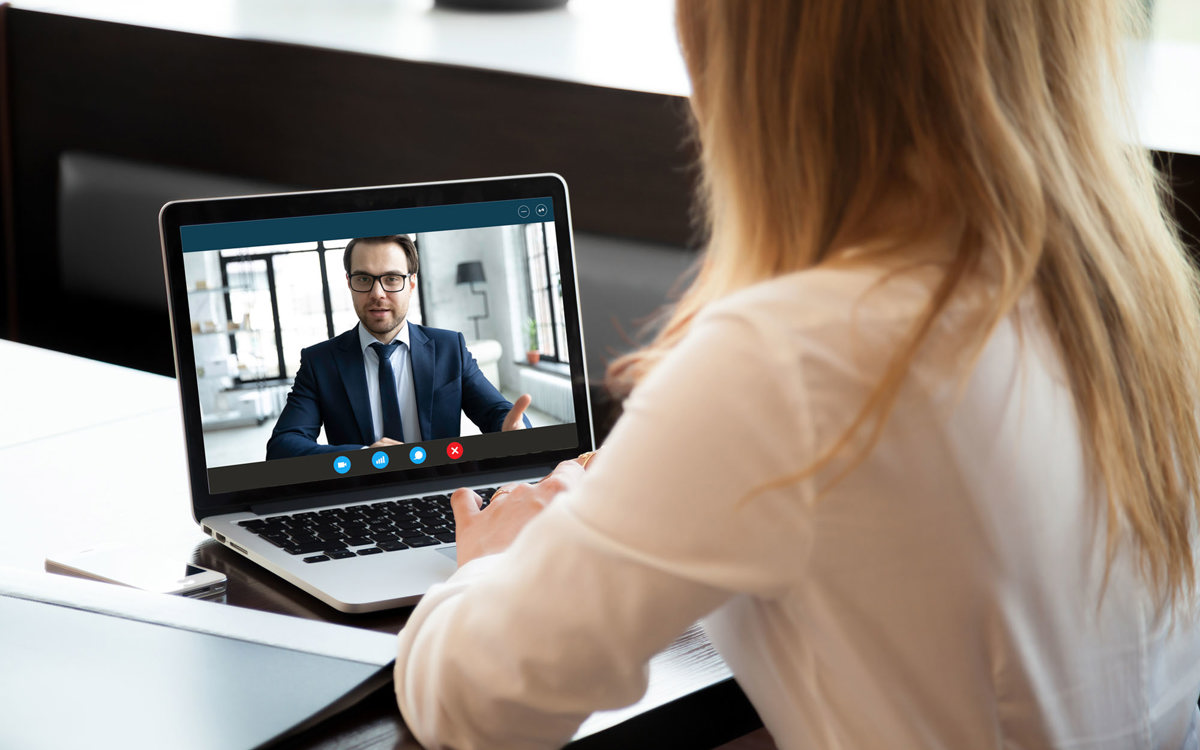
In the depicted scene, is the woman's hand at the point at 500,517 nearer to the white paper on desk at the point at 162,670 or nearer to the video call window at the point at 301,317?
the white paper on desk at the point at 162,670

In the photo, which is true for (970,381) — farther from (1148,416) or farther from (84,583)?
(84,583)

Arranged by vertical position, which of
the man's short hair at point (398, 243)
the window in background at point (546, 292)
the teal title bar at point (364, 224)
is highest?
the teal title bar at point (364, 224)

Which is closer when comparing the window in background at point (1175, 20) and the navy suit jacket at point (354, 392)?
the navy suit jacket at point (354, 392)

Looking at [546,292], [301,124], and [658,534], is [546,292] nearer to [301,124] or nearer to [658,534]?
[658,534]

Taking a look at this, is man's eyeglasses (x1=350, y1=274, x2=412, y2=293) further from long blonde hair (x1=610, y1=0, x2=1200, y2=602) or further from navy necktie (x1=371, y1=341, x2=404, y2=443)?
long blonde hair (x1=610, y1=0, x2=1200, y2=602)

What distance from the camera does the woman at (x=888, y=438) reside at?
57 centimetres

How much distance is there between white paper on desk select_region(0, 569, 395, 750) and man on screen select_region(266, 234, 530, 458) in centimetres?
24

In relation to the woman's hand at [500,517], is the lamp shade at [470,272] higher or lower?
higher

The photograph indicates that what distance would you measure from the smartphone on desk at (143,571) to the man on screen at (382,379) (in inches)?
5.7

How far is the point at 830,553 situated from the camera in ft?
1.94

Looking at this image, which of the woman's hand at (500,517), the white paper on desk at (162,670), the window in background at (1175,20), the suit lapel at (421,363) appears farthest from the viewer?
the window in background at (1175,20)

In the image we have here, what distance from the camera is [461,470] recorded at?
1141mm

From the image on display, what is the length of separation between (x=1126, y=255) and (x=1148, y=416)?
9 centimetres

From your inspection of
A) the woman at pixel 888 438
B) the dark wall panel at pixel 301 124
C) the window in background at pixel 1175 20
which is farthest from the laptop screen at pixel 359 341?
the window in background at pixel 1175 20
